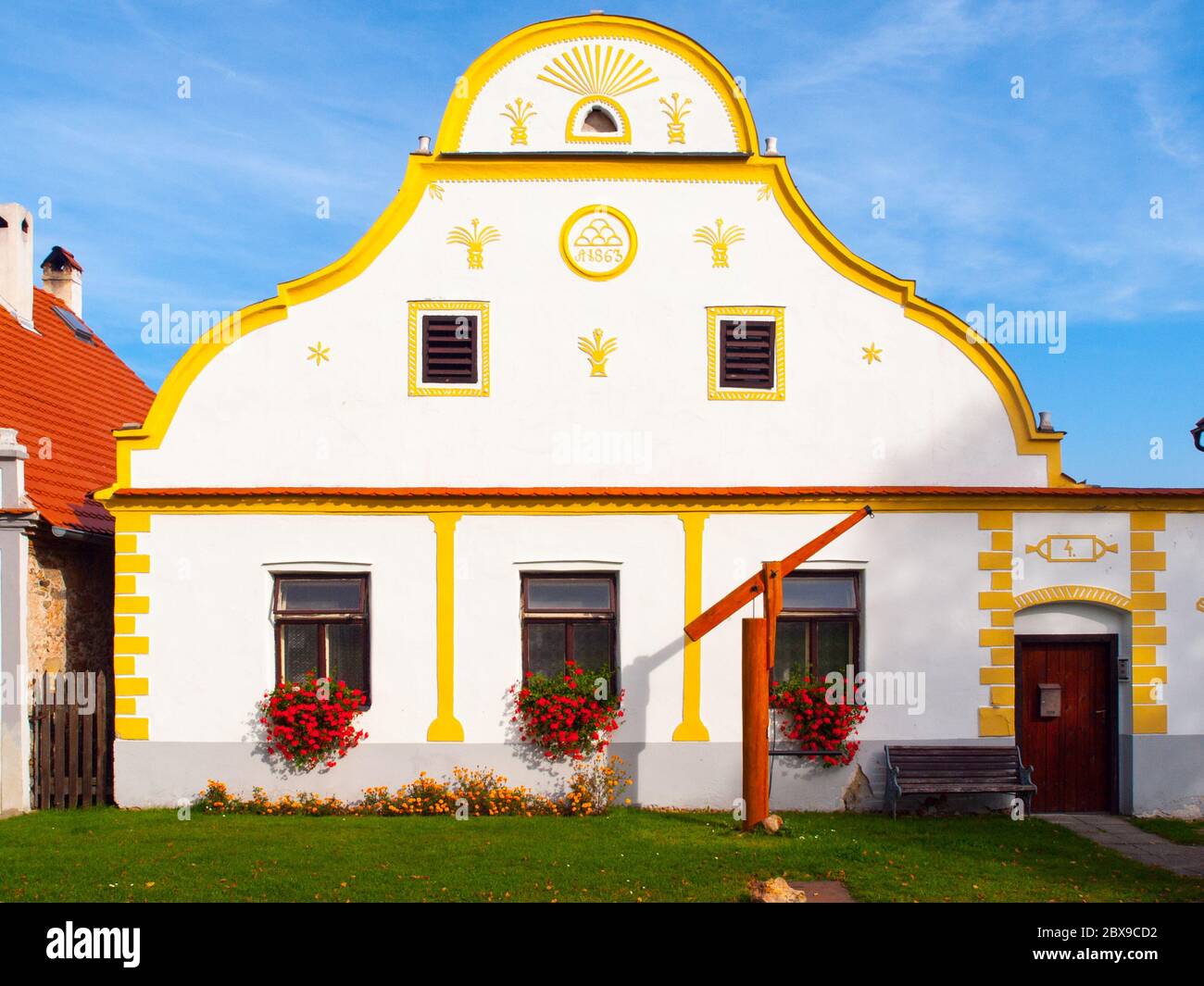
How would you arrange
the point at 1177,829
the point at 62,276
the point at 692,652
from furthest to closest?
1. the point at 62,276
2. the point at 692,652
3. the point at 1177,829

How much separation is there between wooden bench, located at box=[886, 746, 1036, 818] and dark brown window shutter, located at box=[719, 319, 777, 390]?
446cm

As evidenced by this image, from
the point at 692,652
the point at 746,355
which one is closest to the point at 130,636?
the point at 692,652

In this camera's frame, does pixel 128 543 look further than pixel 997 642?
No

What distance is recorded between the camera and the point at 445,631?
11602mm

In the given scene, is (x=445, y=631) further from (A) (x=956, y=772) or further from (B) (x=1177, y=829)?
(B) (x=1177, y=829)

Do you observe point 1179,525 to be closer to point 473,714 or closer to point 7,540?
point 473,714

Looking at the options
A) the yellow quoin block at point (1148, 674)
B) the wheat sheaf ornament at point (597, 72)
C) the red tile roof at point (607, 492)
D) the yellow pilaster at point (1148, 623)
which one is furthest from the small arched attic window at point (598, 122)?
the yellow quoin block at point (1148, 674)

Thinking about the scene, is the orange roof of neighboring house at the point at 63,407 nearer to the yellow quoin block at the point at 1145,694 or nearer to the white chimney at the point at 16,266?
the white chimney at the point at 16,266

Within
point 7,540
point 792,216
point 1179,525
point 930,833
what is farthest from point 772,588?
point 7,540

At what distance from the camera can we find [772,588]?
1018cm

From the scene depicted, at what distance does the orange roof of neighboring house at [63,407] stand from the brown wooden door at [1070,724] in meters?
11.5

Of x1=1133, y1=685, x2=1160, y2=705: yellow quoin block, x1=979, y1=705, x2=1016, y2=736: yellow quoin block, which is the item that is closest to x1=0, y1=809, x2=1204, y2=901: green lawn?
x1=979, y1=705, x2=1016, y2=736: yellow quoin block

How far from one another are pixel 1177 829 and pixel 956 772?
2.36 m

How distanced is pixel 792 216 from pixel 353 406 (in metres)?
5.54
